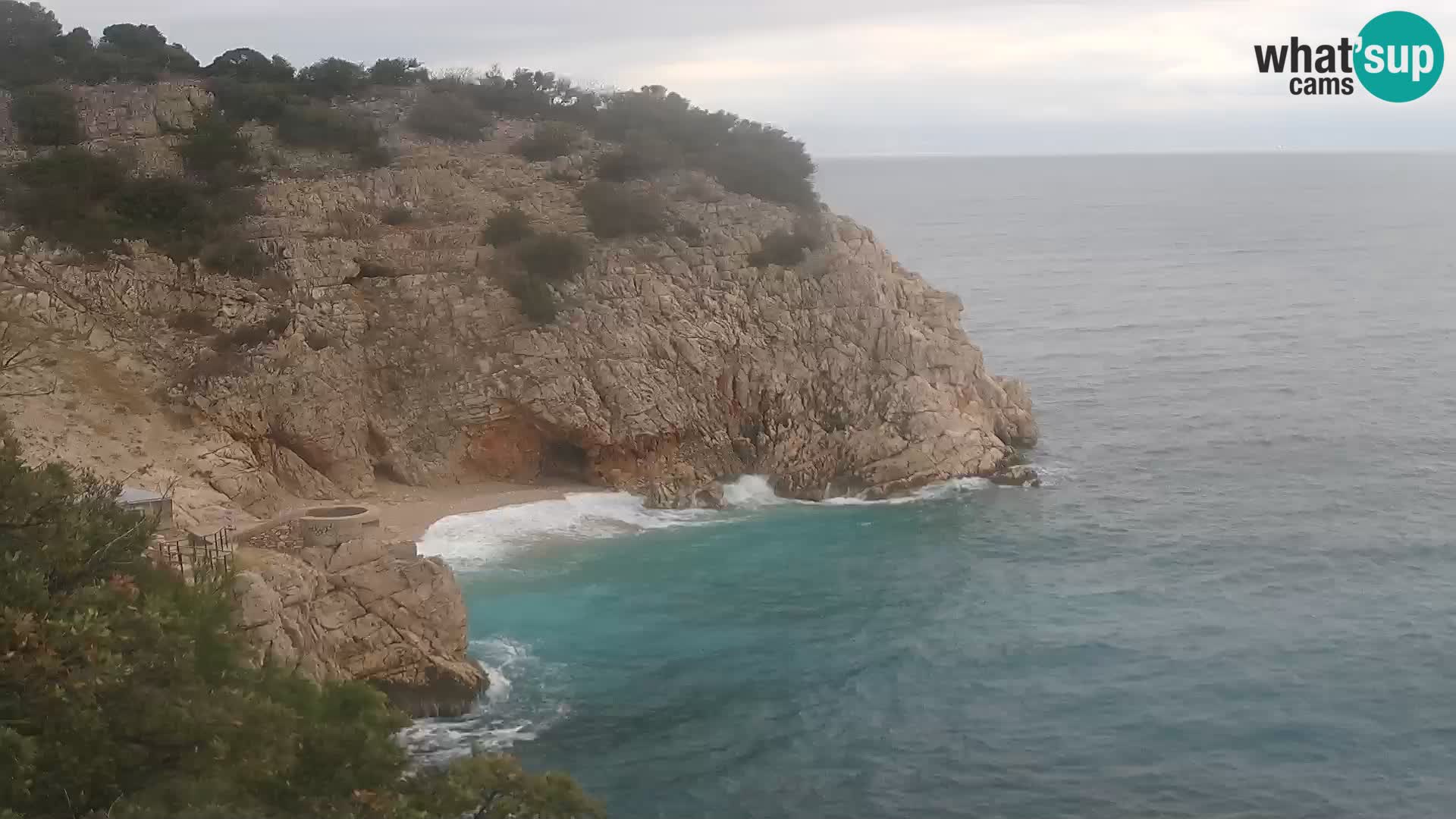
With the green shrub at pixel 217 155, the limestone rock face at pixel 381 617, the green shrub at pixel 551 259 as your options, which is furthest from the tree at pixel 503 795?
the green shrub at pixel 217 155

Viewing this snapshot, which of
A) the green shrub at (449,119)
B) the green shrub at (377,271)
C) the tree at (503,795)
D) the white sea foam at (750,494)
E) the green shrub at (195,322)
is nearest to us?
the tree at (503,795)

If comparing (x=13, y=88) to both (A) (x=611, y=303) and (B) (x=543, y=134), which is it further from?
(A) (x=611, y=303)

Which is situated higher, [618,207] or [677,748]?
[618,207]

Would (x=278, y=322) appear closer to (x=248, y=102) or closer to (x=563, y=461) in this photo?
(x=563, y=461)

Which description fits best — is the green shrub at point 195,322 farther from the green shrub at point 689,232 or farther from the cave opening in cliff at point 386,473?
the green shrub at point 689,232

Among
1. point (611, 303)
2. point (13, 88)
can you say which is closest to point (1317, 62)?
point (611, 303)

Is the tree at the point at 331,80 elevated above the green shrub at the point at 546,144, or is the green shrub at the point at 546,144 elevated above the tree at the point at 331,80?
the tree at the point at 331,80

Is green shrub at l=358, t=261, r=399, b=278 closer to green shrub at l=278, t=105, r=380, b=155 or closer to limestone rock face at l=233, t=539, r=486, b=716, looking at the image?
green shrub at l=278, t=105, r=380, b=155

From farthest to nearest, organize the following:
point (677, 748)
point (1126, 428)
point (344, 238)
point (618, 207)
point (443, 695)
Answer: point (1126, 428)
point (618, 207)
point (344, 238)
point (443, 695)
point (677, 748)
